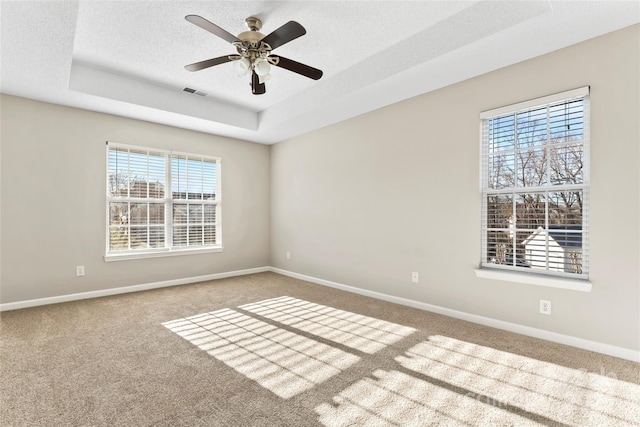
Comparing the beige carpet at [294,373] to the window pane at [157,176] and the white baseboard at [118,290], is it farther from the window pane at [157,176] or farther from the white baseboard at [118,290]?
the window pane at [157,176]

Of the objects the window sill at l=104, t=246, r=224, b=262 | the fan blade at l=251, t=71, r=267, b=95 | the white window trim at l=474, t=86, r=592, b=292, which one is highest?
the fan blade at l=251, t=71, r=267, b=95

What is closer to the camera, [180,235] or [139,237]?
[139,237]

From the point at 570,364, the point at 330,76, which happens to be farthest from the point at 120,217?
the point at 570,364

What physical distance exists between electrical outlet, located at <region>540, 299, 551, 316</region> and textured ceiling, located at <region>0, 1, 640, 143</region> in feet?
7.18

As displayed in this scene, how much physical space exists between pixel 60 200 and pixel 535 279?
5.37 metres

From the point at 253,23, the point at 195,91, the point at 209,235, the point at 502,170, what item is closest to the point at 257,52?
the point at 253,23

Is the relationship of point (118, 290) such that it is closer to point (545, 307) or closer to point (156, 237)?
point (156, 237)

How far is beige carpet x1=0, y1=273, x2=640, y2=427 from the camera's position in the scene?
5.63 feet

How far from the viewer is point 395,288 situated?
3867mm

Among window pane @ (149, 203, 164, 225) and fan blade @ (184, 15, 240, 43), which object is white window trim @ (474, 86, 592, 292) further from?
window pane @ (149, 203, 164, 225)

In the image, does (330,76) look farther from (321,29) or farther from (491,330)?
(491,330)

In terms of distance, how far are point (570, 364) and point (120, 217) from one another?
5.26 metres

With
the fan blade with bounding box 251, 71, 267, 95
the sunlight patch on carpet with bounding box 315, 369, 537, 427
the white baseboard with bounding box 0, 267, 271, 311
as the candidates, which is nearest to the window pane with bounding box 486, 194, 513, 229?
the sunlight patch on carpet with bounding box 315, 369, 537, 427

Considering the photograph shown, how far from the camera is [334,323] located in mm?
3164
